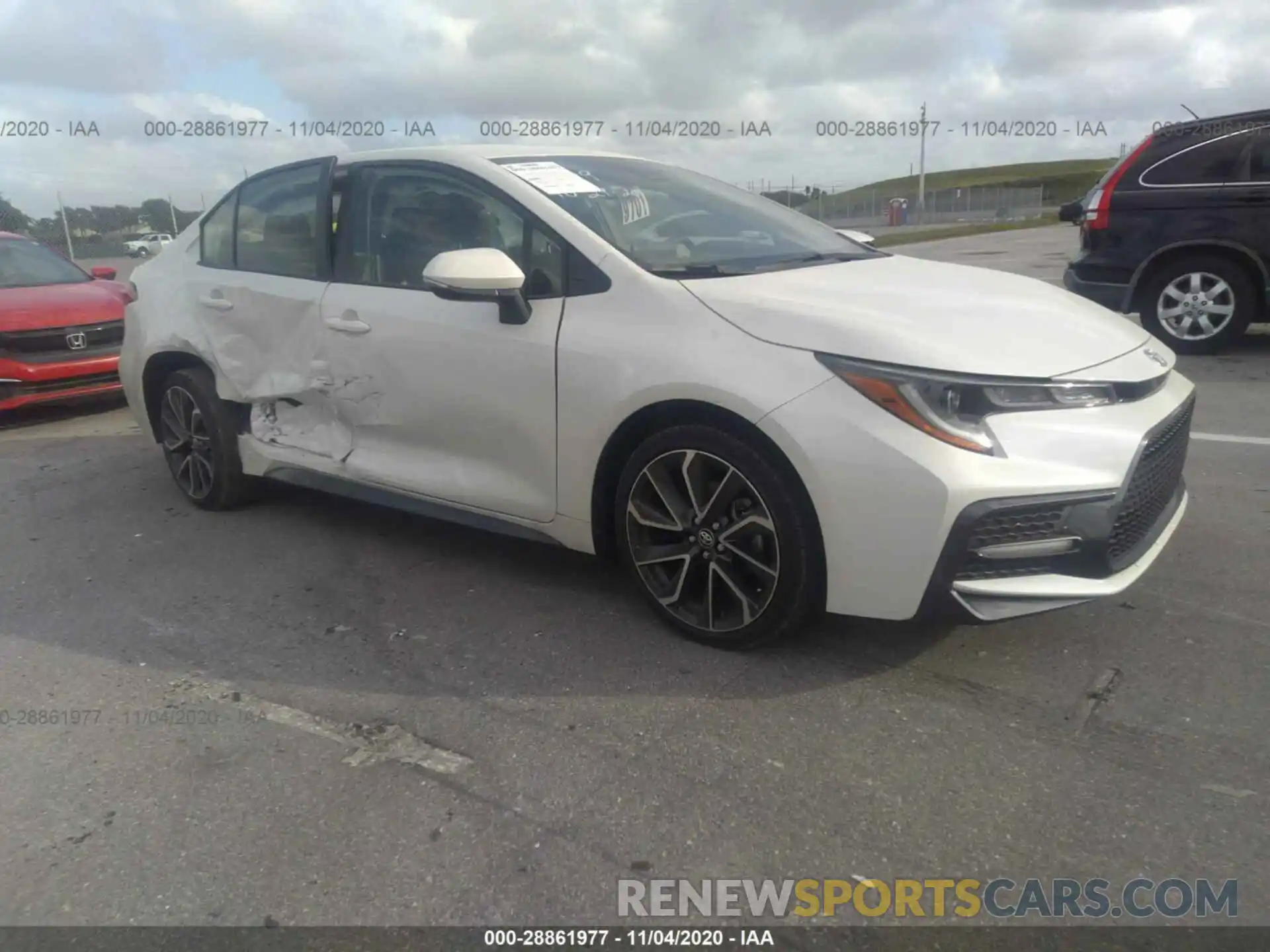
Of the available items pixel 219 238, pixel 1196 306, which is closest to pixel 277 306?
pixel 219 238

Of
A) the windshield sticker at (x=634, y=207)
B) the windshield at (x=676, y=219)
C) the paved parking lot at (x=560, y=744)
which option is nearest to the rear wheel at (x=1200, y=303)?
the paved parking lot at (x=560, y=744)

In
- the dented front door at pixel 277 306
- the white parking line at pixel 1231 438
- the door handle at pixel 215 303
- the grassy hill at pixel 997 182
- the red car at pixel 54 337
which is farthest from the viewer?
the grassy hill at pixel 997 182

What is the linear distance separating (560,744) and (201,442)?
9.86 ft

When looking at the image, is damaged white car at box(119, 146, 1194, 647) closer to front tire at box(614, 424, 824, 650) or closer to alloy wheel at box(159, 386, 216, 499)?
front tire at box(614, 424, 824, 650)

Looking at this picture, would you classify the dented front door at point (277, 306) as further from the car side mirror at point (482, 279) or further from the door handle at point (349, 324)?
the car side mirror at point (482, 279)

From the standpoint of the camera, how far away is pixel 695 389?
2959mm

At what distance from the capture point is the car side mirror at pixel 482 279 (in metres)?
3.22

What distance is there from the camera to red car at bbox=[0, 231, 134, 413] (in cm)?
746

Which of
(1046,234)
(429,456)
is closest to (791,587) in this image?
(429,456)

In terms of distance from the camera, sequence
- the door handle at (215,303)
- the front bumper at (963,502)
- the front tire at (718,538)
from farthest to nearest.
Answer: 1. the door handle at (215,303)
2. the front tire at (718,538)
3. the front bumper at (963,502)

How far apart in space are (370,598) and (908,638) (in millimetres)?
1986

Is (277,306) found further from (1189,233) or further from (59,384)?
(1189,233)

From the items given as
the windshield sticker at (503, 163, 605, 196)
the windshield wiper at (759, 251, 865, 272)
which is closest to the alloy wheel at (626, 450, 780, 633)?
the windshield wiper at (759, 251, 865, 272)

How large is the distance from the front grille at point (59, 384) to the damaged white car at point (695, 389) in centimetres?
380
